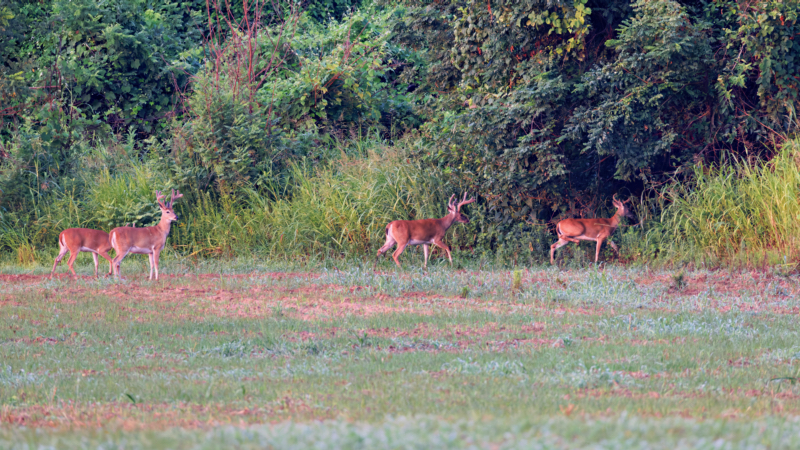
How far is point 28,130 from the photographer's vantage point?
1600 cm

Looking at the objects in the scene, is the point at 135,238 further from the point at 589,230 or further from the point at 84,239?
the point at 589,230

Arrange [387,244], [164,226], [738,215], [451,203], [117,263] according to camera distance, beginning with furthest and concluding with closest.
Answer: [451,203]
[387,244]
[164,226]
[738,215]
[117,263]

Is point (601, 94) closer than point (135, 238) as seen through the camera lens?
No

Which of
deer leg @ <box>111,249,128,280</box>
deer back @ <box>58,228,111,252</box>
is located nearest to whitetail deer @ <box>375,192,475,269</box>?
deer leg @ <box>111,249,128,280</box>

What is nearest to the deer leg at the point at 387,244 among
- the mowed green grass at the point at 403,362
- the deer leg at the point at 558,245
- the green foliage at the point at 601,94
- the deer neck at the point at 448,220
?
the deer neck at the point at 448,220

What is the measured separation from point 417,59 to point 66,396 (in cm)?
1612

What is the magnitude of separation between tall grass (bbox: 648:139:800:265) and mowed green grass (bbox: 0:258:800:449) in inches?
39.5

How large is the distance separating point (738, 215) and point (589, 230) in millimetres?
2177

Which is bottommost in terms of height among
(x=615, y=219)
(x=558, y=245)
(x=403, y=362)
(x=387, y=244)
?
(x=558, y=245)

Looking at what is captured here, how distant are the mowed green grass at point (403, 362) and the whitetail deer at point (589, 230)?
2108mm

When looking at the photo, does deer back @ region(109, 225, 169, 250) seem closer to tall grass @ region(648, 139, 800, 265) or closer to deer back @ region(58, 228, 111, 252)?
deer back @ region(58, 228, 111, 252)

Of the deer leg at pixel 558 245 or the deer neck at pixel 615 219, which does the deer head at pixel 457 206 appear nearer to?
the deer leg at pixel 558 245

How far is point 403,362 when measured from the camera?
20.1 ft

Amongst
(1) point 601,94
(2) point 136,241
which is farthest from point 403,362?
(1) point 601,94
